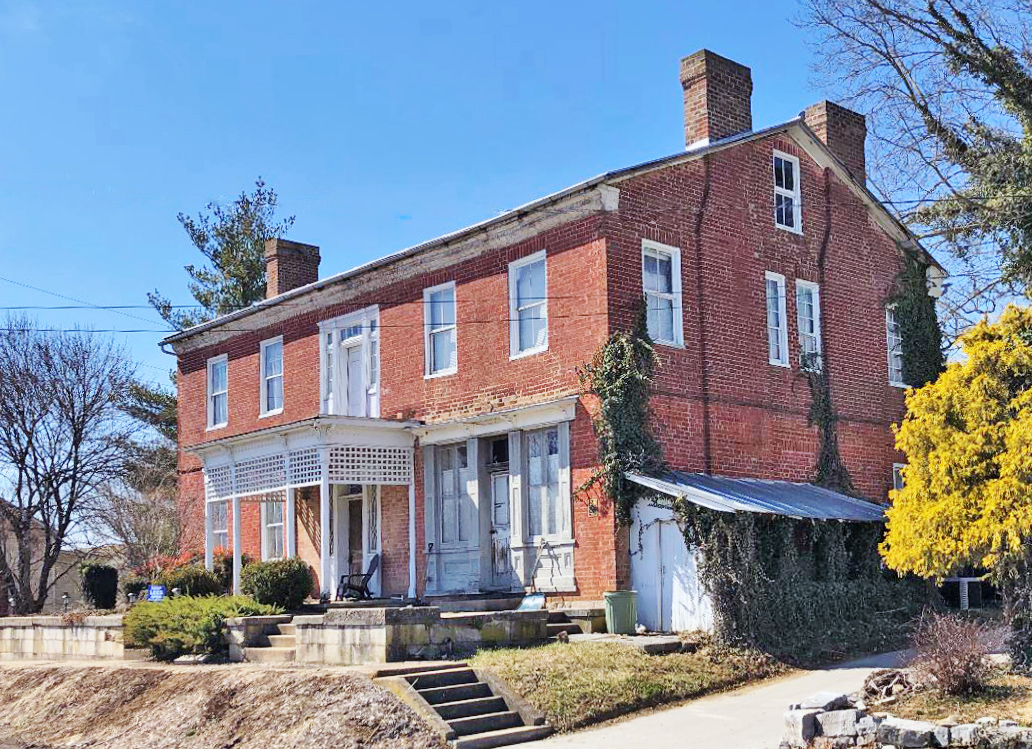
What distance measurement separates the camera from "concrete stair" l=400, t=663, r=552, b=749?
12.8m

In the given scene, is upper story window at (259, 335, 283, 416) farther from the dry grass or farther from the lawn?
the dry grass

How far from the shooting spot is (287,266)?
93.9ft

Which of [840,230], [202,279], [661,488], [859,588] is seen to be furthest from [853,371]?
[202,279]

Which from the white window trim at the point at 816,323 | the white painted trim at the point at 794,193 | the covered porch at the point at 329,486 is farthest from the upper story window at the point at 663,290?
the covered porch at the point at 329,486

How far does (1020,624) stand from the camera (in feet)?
42.8

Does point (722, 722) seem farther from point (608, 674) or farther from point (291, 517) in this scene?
point (291, 517)

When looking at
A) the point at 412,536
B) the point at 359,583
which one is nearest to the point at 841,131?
the point at 412,536

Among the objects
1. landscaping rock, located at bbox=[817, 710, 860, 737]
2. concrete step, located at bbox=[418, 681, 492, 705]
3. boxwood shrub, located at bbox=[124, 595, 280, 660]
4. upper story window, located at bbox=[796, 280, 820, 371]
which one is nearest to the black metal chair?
boxwood shrub, located at bbox=[124, 595, 280, 660]

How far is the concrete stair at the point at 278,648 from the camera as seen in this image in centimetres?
1655

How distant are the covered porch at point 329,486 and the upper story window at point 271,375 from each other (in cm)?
204

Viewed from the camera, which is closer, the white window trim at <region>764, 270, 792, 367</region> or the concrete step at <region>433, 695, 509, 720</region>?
the concrete step at <region>433, 695, 509, 720</region>

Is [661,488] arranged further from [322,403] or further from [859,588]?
[322,403]

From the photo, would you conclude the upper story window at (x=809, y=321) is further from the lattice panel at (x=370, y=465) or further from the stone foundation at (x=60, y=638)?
the stone foundation at (x=60, y=638)

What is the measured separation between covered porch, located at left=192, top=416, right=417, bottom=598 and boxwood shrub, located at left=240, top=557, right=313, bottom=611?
0.60 m
